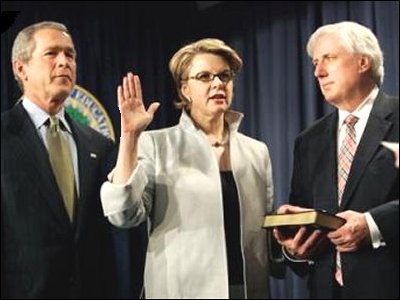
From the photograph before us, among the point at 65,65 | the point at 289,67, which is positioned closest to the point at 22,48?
the point at 65,65

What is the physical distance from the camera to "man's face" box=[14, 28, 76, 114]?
0.76m

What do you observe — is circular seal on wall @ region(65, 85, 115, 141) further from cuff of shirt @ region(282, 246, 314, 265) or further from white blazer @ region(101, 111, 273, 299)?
cuff of shirt @ region(282, 246, 314, 265)

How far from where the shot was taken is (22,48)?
2.56ft

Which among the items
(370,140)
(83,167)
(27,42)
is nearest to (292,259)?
(370,140)

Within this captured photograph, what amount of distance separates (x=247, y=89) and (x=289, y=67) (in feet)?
0.19

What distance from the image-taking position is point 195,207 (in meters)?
0.80

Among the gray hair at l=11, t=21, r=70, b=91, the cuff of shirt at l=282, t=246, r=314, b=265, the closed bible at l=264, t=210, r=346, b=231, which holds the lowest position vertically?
the cuff of shirt at l=282, t=246, r=314, b=265

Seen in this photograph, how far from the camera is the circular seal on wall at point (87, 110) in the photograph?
2.64 feet

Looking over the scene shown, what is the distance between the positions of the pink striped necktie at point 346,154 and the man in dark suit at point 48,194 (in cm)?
26

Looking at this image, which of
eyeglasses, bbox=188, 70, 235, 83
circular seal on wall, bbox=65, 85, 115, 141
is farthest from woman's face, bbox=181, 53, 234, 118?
circular seal on wall, bbox=65, 85, 115, 141

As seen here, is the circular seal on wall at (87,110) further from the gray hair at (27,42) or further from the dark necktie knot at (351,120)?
the dark necktie knot at (351,120)

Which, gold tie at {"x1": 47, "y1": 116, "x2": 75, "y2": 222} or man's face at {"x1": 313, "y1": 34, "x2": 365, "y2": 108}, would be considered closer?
man's face at {"x1": 313, "y1": 34, "x2": 365, "y2": 108}

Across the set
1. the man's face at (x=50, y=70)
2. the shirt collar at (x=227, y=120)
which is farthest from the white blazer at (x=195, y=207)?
the man's face at (x=50, y=70)

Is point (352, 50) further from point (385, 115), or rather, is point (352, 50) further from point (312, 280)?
point (312, 280)
